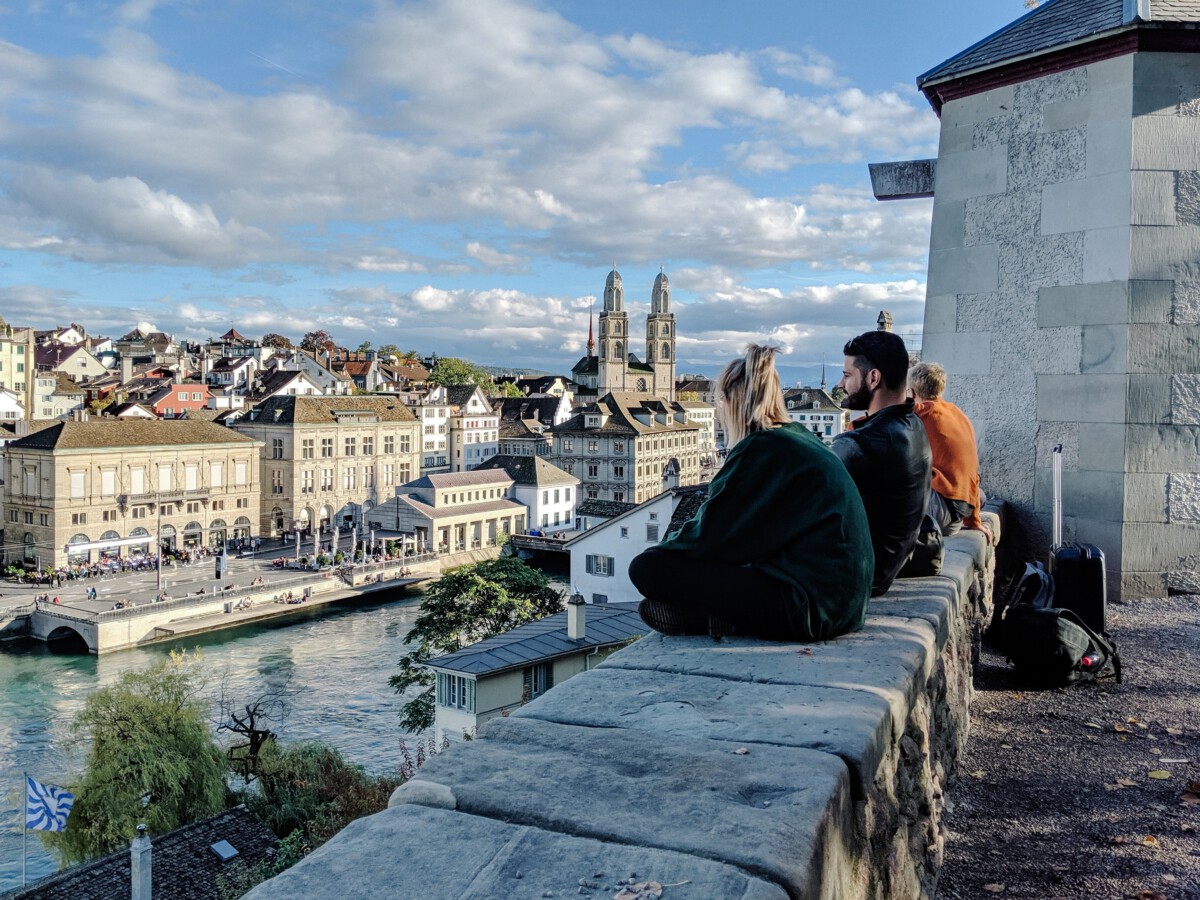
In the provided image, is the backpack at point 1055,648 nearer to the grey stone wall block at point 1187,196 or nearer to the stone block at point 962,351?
the stone block at point 962,351

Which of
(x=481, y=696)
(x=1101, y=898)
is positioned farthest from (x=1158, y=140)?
(x=481, y=696)

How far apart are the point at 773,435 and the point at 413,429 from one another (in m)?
60.9

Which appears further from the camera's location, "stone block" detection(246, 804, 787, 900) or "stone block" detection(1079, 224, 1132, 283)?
"stone block" detection(1079, 224, 1132, 283)

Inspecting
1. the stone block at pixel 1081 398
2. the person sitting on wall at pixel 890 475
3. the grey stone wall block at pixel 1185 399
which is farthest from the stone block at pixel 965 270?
the person sitting on wall at pixel 890 475

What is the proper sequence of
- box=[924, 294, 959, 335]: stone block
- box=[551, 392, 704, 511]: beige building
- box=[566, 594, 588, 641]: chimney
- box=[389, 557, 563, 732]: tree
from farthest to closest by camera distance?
box=[551, 392, 704, 511]: beige building → box=[389, 557, 563, 732]: tree → box=[566, 594, 588, 641]: chimney → box=[924, 294, 959, 335]: stone block

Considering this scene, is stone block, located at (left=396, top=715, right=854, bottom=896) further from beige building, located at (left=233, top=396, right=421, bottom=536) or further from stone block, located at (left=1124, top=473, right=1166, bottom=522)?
beige building, located at (left=233, top=396, right=421, bottom=536)

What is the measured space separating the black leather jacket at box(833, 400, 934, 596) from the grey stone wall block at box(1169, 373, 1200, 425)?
3.32 m

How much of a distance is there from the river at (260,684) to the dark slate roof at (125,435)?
13294 mm

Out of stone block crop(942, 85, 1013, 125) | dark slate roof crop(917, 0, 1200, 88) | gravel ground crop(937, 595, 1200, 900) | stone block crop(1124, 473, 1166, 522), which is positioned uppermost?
dark slate roof crop(917, 0, 1200, 88)

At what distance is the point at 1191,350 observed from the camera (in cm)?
567

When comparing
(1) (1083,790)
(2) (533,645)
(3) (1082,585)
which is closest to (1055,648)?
(3) (1082,585)

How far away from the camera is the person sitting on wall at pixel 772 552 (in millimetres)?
2611

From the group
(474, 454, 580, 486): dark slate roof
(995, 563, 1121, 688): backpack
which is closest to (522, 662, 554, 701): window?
(995, 563, 1121, 688): backpack

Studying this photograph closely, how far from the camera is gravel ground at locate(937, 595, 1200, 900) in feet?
8.39
